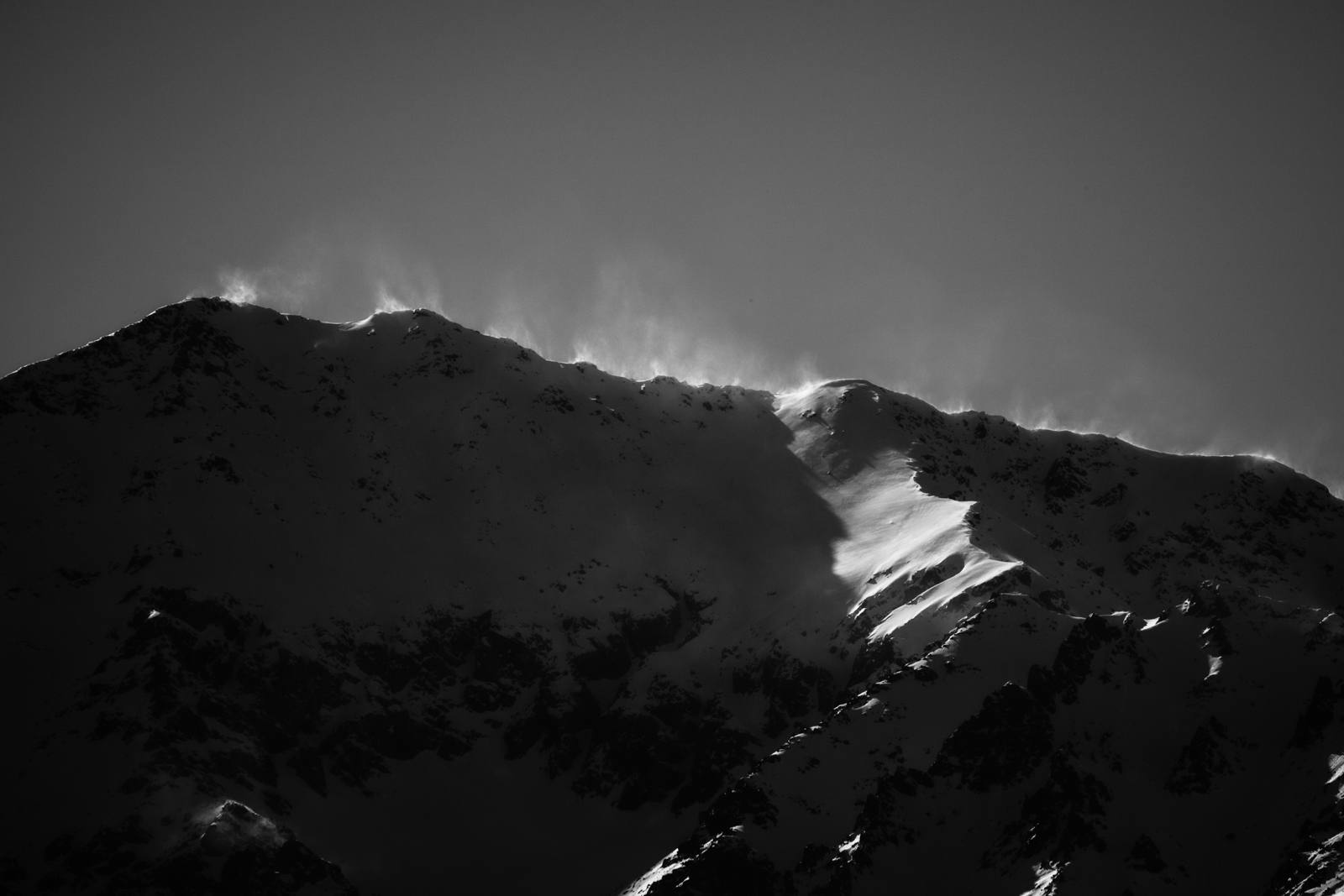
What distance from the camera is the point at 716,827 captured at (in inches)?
7844

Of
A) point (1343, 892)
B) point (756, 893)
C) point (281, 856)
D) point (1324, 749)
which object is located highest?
point (281, 856)

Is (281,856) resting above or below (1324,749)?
above

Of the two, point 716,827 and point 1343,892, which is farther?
point 716,827

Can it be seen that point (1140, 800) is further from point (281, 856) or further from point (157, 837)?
point (157, 837)

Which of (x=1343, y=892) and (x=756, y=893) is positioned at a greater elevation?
(x=756, y=893)

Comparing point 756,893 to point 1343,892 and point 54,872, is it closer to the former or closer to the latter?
point 1343,892

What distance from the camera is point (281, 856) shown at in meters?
199

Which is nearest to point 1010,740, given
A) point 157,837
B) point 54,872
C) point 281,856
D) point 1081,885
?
point 1081,885

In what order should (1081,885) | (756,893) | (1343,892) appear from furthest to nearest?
(756,893)
(1081,885)
(1343,892)

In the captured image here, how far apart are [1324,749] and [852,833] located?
57573 millimetres

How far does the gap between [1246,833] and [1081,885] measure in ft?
76.1

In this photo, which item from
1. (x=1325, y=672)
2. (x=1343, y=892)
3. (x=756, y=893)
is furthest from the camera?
(x=1325, y=672)

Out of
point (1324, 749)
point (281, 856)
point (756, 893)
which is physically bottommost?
point (1324, 749)

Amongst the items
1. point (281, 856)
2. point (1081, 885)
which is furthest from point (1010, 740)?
point (281, 856)
